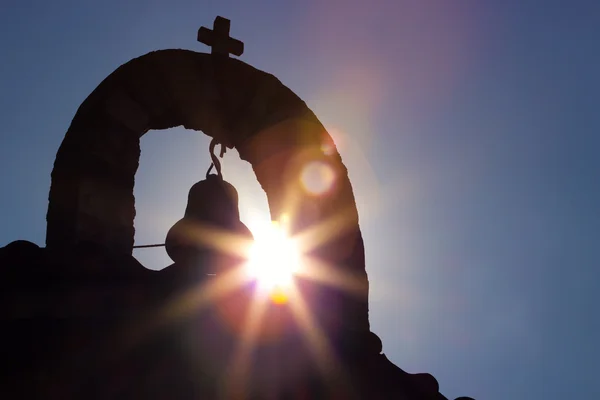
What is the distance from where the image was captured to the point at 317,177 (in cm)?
631

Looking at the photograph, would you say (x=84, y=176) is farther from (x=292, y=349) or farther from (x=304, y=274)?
(x=292, y=349)

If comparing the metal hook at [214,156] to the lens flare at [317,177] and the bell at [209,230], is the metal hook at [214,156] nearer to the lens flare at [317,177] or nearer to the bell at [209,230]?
the bell at [209,230]

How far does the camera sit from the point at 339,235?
609 centimetres

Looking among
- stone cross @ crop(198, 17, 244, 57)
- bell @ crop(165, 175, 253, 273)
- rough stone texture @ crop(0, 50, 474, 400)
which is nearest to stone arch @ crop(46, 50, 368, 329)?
rough stone texture @ crop(0, 50, 474, 400)

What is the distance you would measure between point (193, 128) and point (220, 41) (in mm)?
820

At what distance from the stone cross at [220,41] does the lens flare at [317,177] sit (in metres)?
1.33

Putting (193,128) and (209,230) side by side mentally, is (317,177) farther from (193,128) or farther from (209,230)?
(193,128)

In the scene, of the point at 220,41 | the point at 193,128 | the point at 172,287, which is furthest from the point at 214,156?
the point at 172,287

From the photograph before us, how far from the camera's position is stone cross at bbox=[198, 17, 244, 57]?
6766 mm

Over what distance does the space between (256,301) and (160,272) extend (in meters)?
0.69

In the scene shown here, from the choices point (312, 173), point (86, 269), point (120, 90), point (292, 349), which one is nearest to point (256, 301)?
point (292, 349)

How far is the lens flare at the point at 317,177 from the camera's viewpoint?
6.26 m

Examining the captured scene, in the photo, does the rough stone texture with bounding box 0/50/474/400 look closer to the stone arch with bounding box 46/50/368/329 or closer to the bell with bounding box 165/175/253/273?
the stone arch with bounding box 46/50/368/329

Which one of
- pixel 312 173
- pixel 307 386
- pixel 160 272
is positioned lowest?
pixel 307 386
